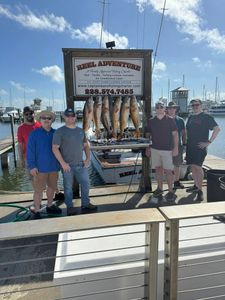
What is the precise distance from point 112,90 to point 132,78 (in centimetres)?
46

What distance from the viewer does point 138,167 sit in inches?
384

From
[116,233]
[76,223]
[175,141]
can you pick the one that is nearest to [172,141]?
[175,141]

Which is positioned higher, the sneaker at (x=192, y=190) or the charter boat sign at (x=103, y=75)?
the charter boat sign at (x=103, y=75)

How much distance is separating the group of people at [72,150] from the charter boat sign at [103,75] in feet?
2.83

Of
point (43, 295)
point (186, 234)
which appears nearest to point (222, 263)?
point (186, 234)

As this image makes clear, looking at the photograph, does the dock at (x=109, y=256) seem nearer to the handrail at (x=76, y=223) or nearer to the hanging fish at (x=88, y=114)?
the handrail at (x=76, y=223)

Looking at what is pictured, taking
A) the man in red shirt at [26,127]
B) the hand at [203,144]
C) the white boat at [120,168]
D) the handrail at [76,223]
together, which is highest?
the man in red shirt at [26,127]

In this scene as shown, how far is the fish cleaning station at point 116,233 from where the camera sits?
1645 millimetres

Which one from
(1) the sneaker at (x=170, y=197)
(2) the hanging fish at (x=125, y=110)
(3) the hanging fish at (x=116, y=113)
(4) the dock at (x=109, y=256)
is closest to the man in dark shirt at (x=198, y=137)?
(1) the sneaker at (x=170, y=197)

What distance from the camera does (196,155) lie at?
199 inches

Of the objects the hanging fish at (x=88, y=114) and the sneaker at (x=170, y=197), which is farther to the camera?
the sneaker at (x=170, y=197)

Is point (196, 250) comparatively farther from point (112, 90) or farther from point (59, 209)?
point (112, 90)

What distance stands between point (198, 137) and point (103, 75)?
204 centimetres

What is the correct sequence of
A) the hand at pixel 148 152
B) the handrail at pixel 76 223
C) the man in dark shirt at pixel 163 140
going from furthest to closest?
the hand at pixel 148 152
the man in dark shirt at pixel 163 140
the handrail at pixel 76 223
